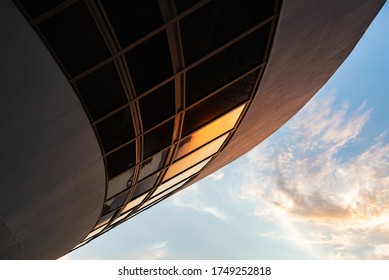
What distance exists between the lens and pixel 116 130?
290 inches

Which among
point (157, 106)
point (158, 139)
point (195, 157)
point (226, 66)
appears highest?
point (195, 157)

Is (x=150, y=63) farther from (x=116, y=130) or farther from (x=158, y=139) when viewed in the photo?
(x=158, y=139)

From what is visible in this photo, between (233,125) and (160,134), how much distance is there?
11.3 feet

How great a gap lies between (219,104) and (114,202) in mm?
5401

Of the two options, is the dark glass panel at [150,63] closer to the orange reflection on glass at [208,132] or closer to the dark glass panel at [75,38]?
the dark glass panel at [75,38]

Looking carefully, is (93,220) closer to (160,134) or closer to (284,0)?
(160,134)

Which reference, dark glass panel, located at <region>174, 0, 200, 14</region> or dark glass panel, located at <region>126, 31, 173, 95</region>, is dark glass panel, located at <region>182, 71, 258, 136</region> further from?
dark glass panel, located at <region>174, 0, 200, 14</region>

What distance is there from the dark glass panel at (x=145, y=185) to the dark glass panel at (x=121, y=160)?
7.40 ft

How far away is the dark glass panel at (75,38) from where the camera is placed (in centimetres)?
495

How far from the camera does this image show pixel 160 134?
8.69m

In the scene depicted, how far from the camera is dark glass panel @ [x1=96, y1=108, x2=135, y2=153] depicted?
22.7 feet

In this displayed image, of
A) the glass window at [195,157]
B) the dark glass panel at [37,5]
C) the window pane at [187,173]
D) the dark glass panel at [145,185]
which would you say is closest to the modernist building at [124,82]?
the dark glass panel at [37,5]

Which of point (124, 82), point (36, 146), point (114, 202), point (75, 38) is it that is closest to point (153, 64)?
point (124, 82)
